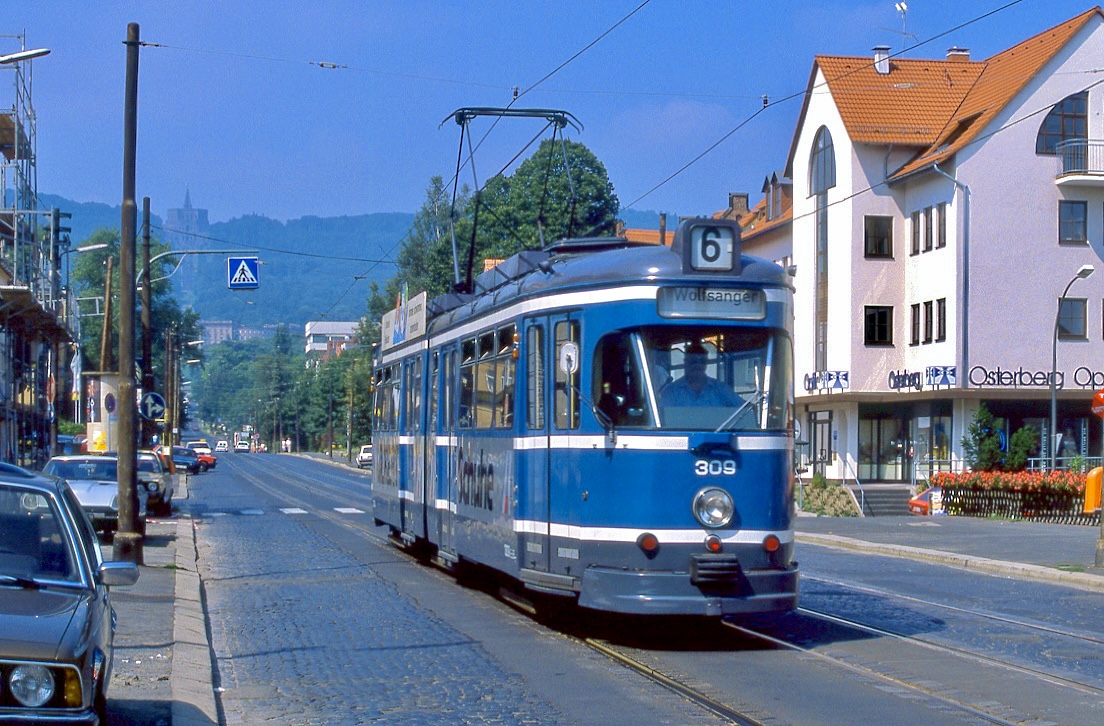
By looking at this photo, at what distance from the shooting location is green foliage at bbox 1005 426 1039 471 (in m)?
38.7

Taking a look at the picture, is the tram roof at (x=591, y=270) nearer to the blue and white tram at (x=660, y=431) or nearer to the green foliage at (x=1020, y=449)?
the blue and white tram at (x=660, y=431)

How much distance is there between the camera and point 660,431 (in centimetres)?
1109

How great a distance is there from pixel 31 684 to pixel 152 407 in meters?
24.8

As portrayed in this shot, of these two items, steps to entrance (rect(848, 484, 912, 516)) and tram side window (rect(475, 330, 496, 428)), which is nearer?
tram side window (rect(475, 330, 496, 428))

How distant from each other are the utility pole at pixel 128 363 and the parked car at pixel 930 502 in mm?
23250

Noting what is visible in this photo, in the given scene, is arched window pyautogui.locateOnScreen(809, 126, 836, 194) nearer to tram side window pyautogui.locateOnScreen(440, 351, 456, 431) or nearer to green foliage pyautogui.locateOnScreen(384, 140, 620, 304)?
green foliage pyautogui.locateOnScreen(384, 140, 620, 304)


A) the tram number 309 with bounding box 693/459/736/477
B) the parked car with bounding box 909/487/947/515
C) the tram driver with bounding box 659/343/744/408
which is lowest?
the parked car with bounding box 909/487/947/515

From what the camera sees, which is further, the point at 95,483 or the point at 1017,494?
the point at 1017,494

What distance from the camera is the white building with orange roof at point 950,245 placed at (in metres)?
41.8

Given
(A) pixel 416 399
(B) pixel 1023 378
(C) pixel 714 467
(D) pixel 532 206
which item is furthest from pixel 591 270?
(D) pixel 532 206

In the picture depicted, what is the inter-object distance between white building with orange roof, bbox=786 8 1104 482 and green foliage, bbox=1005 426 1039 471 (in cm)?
247

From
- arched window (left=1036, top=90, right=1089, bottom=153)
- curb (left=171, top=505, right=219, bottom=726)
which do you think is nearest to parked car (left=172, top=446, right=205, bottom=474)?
arched window (left=1036, top=90, right=1089, bottom=153)

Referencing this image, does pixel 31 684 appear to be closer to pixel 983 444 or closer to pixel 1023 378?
pixel 983 444

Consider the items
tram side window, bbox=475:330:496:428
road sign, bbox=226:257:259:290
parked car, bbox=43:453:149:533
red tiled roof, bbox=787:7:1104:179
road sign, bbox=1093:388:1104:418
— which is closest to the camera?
tram side window, bbox=475:330:496:428
